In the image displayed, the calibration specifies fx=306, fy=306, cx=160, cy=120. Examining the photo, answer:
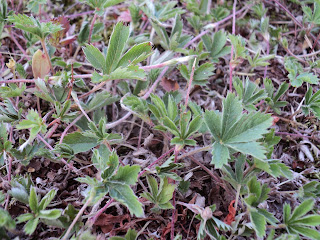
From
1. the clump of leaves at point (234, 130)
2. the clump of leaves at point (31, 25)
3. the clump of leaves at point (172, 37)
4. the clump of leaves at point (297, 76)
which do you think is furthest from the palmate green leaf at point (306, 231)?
the clump of leaves at point (31, 25)

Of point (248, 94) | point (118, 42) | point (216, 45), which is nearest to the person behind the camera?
point (118, 42)

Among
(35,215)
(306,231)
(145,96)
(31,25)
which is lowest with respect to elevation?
(306,231)

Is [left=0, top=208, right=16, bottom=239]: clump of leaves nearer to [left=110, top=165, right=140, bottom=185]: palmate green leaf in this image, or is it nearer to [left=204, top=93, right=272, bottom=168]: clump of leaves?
[left=110, top=165, right=140, bottom=185]: palmate green leaf

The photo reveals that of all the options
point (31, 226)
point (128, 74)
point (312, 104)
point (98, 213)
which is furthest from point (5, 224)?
point (312, 104)

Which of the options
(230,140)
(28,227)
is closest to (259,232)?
(230,140)

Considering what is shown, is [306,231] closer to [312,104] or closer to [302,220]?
[302,220]

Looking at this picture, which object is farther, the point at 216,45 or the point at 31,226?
the point at 216,45

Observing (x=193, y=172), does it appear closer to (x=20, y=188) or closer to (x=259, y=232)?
(x=259, y=232)

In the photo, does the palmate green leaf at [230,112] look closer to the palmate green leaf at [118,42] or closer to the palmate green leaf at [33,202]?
the palmate green leaf at [118,42]
